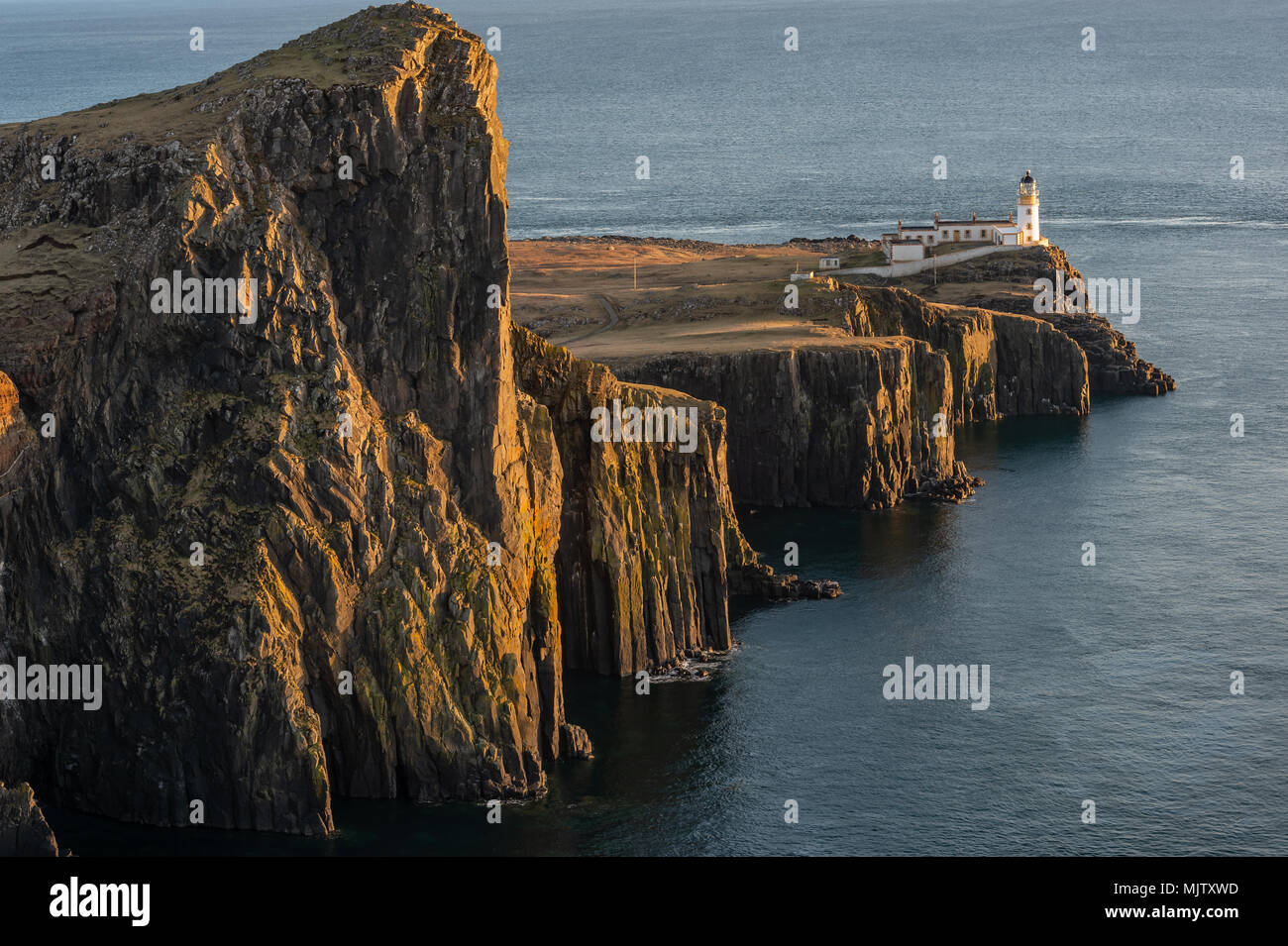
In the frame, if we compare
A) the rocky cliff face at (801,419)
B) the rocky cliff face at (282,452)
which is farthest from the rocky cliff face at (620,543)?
the rocky cliff face at (801,419)

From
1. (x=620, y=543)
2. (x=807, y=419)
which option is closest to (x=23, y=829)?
(x=620, y=543)

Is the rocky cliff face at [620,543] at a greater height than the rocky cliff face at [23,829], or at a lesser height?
greater

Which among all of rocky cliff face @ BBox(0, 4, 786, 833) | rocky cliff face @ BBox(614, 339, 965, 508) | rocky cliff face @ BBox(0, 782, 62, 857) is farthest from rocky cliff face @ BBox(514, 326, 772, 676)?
rocky cliff face @ BBox(0, 782, 62, 857)

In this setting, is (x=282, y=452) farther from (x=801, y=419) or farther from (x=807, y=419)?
(x=807, y=419)

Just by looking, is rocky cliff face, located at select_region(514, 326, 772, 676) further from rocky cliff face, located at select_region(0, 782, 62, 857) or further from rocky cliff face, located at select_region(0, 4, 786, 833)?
rocky cliff face, located at select_region(0, 782, 62, 857)

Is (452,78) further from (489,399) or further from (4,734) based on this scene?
(4,734)

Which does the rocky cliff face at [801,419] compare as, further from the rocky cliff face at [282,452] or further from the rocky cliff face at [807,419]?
the rocky cliff face at [282,452]

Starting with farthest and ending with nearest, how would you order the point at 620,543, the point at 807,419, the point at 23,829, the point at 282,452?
the point at 807,419, the point at 620,543, the point at 282,452, the point at 23,829
